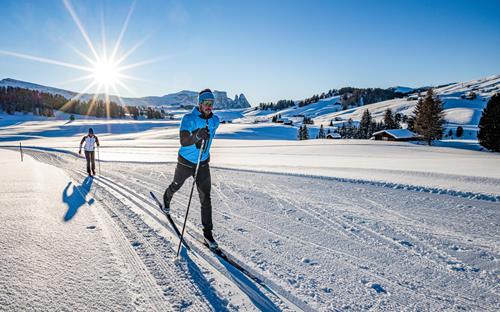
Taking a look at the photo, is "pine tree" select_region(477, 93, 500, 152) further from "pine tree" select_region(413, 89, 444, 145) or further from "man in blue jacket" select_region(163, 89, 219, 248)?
"man in blue jacket" select_region(163, 89, 219, 248)

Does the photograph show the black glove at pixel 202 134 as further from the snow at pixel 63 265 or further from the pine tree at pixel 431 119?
the pine tree at pixel 431 119

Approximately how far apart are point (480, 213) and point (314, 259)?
14.3 ft

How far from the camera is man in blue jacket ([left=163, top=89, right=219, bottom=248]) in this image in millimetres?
4266

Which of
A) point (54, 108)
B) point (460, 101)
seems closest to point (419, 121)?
point (460, 101)

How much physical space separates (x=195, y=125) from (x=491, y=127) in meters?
51.5

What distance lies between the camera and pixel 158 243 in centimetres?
425

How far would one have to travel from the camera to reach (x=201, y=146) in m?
4.53

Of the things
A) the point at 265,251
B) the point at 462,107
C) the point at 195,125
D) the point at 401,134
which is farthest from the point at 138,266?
the point at 462,107

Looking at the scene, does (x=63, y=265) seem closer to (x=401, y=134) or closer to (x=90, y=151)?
(x=90, y=151)

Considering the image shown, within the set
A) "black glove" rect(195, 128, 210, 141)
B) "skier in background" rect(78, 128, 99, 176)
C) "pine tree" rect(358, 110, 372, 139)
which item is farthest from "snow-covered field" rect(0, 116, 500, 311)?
"pine tree" rect(358, 110, 372, 139)

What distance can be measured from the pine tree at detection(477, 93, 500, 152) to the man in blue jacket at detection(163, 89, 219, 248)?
50.4 meters

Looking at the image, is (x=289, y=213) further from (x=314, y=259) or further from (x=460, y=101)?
(x=460, y=101)

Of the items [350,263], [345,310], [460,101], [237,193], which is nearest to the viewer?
[345,310]

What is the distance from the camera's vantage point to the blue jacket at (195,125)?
14.1ft
